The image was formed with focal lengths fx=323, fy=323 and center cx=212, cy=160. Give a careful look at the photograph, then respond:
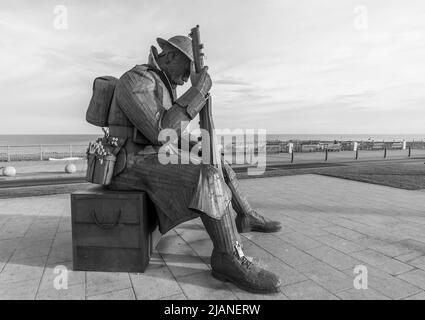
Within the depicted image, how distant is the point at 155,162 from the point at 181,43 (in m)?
1.25

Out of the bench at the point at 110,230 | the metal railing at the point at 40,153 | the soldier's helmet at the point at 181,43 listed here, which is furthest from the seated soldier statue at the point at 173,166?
the metal railing at the point at 40,153

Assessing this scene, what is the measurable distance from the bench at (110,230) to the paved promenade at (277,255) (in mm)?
120

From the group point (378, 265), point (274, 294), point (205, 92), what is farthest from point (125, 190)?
point (378, 265)

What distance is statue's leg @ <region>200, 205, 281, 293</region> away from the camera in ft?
8.95

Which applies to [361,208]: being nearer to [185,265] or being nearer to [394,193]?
[394,193]

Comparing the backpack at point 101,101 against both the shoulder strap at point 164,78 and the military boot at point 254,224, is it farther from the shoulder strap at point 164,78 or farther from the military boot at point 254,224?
the military boot at point 254,224

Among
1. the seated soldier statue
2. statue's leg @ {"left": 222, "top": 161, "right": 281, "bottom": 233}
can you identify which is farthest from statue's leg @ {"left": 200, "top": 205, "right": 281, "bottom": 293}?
statue's leg @ {"left": 222, "top": 161, "right": 281, "bottom": 233}

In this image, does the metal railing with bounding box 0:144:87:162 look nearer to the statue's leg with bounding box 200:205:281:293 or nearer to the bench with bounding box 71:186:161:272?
the bench with bounding box 71:186:161:272

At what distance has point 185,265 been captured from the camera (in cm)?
333

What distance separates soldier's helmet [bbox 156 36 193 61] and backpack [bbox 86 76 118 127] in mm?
654

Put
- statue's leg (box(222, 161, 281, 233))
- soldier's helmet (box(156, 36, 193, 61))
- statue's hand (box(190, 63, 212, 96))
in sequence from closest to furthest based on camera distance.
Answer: statue's hand (box(190, 63, 212, 96))
soldier's helmet (box(156, 36, 193, 61))
statue's leg (box(222, 161, 281, 233))

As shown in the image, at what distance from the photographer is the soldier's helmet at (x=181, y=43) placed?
329 centimetres

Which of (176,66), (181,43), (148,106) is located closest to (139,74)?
(148,106)
